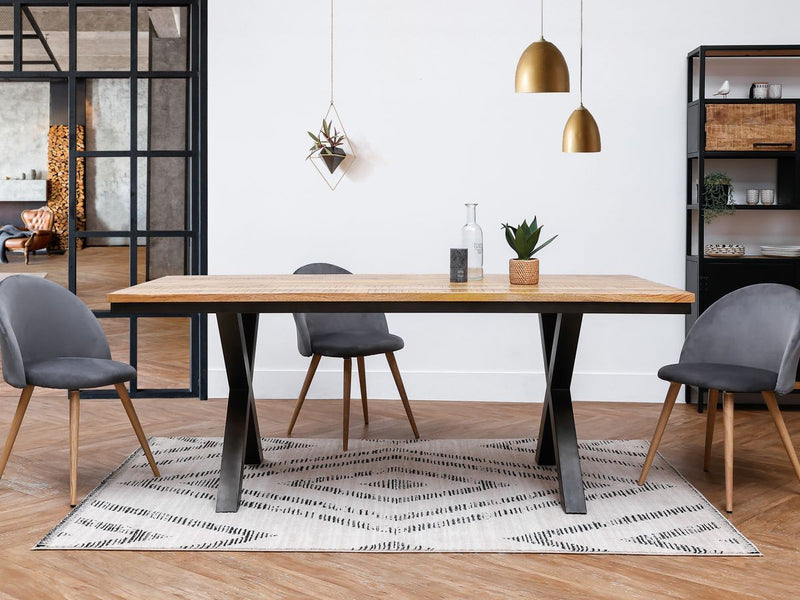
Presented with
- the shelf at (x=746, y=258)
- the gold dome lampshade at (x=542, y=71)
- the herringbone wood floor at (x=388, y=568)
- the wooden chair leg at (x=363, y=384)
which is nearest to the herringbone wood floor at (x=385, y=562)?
the herringbone wood floor at (x=388, y=568)

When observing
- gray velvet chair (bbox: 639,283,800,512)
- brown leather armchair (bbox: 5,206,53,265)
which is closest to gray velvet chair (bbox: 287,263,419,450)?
gray velvet chair (bbox: 639,283,800,512)

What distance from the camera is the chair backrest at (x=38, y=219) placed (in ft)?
47.1

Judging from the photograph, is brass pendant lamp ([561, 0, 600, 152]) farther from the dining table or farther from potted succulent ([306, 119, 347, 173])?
potted succulent ([306, 119, 347, 173])

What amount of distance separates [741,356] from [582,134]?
1.22 m

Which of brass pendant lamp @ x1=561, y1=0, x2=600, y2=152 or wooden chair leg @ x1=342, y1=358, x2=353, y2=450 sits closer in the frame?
brass pendant lamp @ x1=561, y1=0, x2=600, y2=152

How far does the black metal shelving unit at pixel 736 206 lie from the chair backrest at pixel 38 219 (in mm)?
11771

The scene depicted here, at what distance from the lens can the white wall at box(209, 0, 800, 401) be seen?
5.39m

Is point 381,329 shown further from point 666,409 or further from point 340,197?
point 666,409

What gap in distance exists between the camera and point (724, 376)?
3537 mm

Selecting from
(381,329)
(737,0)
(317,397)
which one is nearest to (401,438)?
(381,329)

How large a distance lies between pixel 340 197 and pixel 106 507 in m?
2.69

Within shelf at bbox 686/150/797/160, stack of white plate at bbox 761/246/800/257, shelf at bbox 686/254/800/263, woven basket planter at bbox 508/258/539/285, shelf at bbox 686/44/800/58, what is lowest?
woven basket planter at bbox 508/258/539/285

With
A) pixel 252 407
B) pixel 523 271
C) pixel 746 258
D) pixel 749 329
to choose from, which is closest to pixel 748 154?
pixel 746 258

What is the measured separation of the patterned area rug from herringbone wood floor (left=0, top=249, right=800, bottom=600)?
9cm
